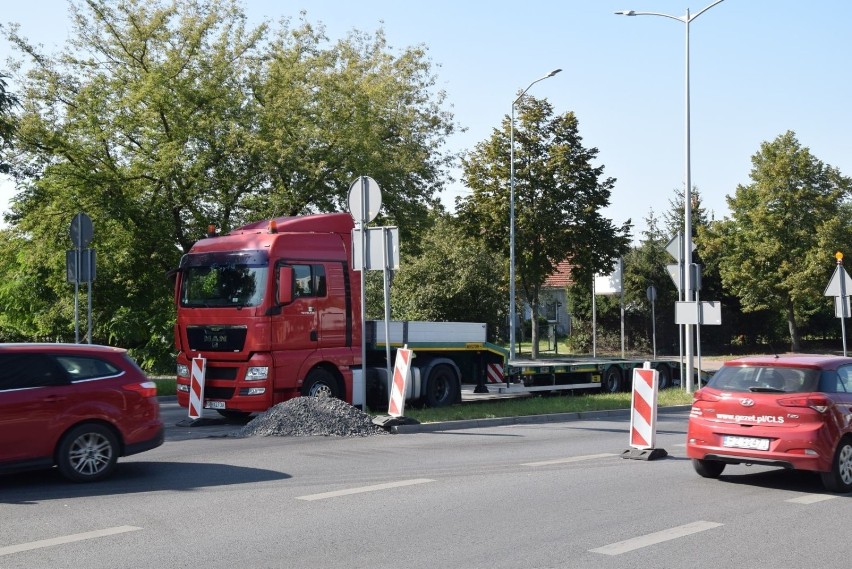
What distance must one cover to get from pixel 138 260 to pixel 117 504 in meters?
17.7

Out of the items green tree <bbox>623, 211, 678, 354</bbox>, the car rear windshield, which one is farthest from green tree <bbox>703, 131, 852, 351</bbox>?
the car rear windshield

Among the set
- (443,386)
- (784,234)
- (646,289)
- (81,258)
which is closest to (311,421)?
(443,386)

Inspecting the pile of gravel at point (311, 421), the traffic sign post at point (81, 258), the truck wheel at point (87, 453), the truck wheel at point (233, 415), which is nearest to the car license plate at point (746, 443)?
the pile of gravel at point (311, 421)

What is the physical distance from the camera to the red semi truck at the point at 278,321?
51.7ft

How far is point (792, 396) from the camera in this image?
9.94 metres

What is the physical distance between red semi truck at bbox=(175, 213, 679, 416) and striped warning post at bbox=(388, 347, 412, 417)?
0.98 meters

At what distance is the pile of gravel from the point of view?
47.2ft

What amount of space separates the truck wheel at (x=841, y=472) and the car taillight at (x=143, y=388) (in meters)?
7.01

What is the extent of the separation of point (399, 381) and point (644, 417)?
162 inches

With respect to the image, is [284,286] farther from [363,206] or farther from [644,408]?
[644,408]

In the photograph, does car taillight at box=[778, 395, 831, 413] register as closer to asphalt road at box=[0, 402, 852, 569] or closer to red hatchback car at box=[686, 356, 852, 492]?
red hatchback car at box=[686, 356, 852, 492]

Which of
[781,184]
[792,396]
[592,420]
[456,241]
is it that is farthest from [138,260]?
[781,184]

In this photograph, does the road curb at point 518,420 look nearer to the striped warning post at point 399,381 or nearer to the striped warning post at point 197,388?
the striped warning post at point 399,381

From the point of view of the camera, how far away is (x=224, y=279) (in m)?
16.3
